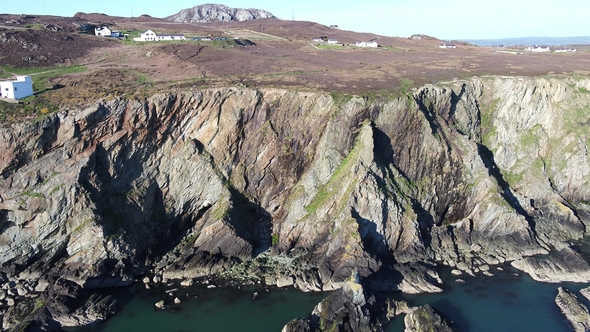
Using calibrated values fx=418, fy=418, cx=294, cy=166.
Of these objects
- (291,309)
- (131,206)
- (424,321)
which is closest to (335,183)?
(291,309)

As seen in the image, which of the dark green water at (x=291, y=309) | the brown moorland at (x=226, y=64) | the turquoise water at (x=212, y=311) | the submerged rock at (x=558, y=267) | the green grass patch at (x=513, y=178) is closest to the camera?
the turquoise water at (x=212, y=311)

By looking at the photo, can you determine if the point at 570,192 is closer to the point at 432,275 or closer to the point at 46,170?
the point at 432,275

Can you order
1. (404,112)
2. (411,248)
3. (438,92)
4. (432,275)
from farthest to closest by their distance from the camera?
(438,92) < (404,112) < (411,248) < (432,275)

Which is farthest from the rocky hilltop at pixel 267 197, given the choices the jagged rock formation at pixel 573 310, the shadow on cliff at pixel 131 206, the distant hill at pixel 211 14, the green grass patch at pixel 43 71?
the distant hill at pixel 211 14

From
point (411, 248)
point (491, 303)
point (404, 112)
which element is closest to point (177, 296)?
point (411, 248)

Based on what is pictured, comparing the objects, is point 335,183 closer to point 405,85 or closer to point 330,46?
point 405,85

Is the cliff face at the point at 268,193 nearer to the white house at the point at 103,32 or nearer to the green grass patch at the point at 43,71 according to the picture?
the green grass patch at the point at 43,71
